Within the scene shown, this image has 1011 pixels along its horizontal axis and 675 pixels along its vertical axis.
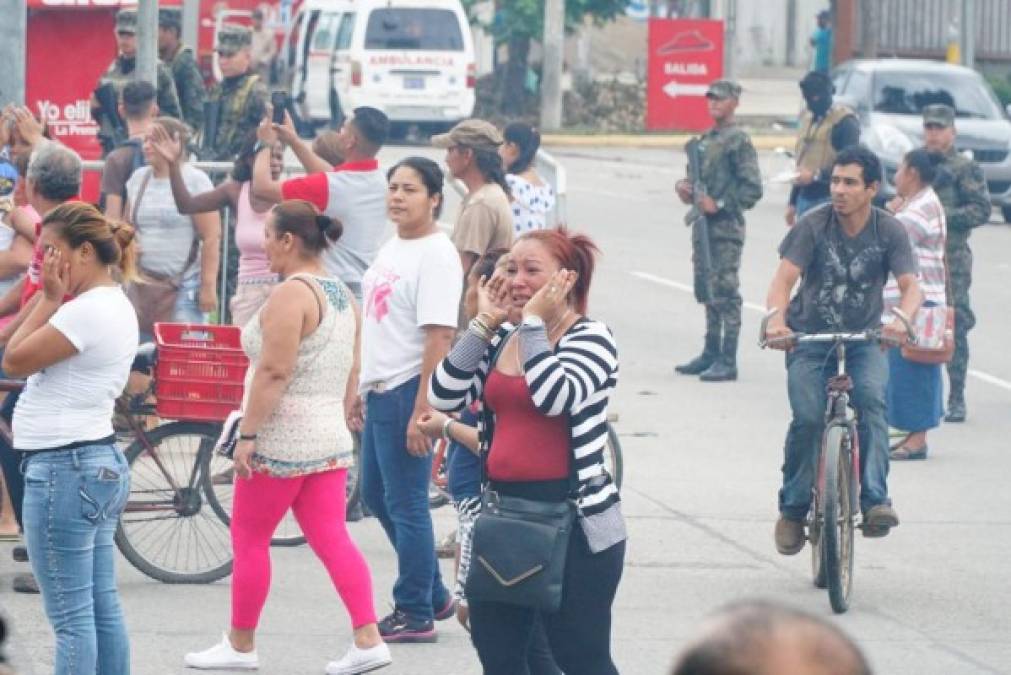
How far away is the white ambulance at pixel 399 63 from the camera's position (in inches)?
1291

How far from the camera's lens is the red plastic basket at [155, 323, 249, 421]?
28.4 ft

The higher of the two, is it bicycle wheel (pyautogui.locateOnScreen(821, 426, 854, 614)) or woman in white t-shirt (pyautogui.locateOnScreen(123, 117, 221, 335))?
A: woman in white t-shirt (pyautogui.locateOnScreen(123, 117, 221, 335))

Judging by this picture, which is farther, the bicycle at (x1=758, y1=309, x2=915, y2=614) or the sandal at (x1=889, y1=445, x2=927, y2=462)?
the sandal at (x1=889, y1=445, x2=927, y2=462)

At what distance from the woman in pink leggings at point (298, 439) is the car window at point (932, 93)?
18.6 metres

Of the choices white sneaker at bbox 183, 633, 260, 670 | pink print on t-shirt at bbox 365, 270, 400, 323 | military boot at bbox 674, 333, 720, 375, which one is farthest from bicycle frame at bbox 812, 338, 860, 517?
military boot at bbox 674, 333, 720, 375

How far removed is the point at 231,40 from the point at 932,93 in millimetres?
13940

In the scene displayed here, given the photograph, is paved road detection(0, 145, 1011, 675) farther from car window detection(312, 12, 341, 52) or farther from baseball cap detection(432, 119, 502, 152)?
car window detection(312, 12, 341, 52)

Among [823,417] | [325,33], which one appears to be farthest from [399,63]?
[823,417]

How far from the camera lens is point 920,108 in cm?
2514

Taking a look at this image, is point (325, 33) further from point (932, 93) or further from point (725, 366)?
point (725, 366)

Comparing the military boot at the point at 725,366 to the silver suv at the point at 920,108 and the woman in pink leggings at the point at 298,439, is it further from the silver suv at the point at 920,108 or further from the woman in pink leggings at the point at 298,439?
the silver suv at the point at 920,108

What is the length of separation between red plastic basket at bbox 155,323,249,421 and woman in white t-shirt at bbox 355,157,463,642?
1079 mm

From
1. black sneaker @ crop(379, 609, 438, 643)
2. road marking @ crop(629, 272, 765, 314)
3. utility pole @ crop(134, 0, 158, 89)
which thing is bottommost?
black sneaker @ crop(379, 609, 438, 643)

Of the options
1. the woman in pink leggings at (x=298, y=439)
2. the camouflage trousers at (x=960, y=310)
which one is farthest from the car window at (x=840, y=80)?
the woman in pink leggings at (x=298, y=439)
